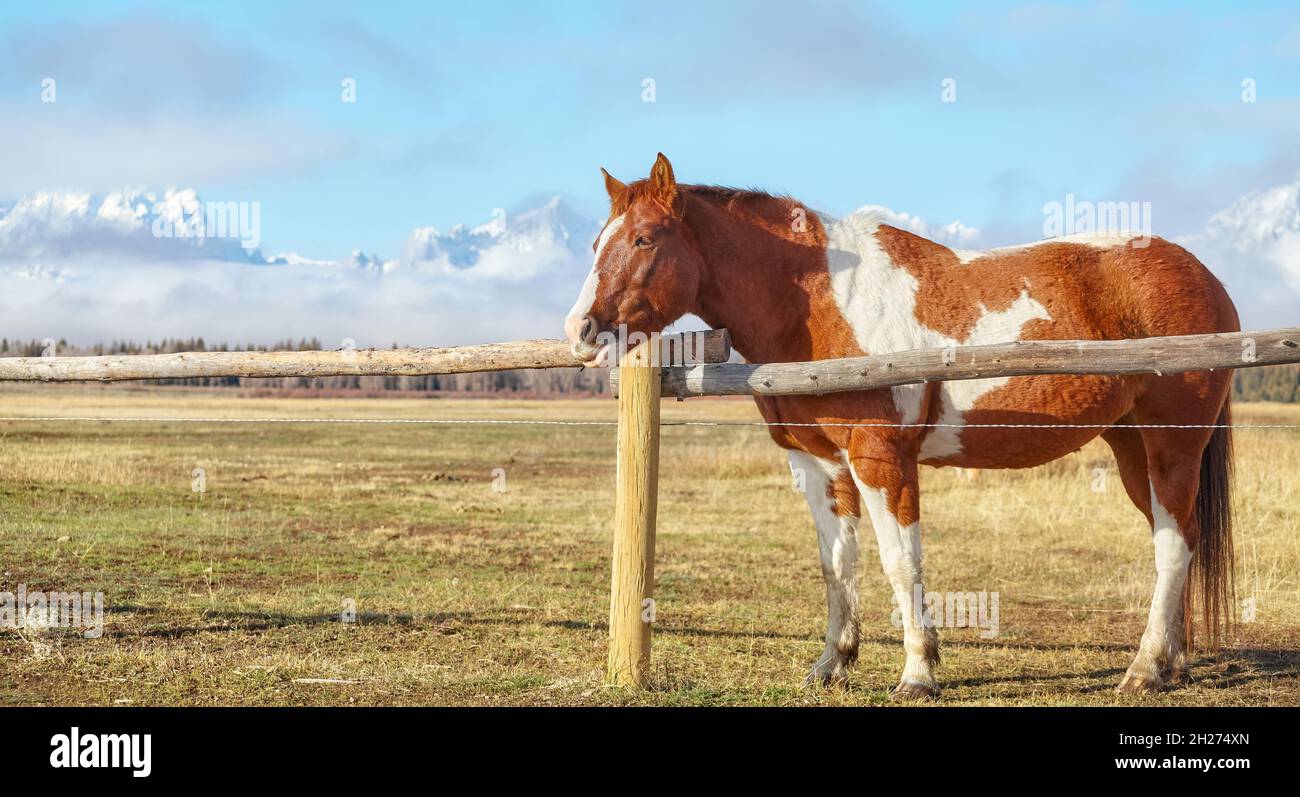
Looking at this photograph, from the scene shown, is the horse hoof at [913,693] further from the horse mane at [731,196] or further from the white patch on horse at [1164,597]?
the horse mane at [731,196]

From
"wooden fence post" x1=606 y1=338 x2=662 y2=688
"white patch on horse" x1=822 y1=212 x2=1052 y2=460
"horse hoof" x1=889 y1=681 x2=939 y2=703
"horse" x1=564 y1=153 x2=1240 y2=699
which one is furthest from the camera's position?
"white patch on horse" x1=822 y1=212 x2=1052 y2=460

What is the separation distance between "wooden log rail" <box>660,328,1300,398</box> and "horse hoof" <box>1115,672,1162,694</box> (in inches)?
76.5

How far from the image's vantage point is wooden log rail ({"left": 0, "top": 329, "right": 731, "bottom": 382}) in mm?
6027

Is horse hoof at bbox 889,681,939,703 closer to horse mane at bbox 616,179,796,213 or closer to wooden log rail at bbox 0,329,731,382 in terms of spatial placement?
wooden log rail at bbox 0,329,731,382

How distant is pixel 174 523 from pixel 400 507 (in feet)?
11.3

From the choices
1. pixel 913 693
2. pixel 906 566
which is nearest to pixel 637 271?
→ pixel 906 566

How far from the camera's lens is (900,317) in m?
6.26

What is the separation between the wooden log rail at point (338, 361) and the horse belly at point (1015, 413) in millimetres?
1384

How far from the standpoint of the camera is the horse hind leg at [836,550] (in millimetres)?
6430

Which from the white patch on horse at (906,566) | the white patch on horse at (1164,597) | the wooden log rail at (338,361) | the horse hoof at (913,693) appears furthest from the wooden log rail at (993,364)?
the horse hoof at (913,693)

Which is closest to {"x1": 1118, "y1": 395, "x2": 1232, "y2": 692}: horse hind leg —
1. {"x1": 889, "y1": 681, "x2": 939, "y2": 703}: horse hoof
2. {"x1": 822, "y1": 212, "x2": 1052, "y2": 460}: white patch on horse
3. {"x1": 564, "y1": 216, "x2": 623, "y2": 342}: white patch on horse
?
{"x1": 822, "y1": 212, "x2": 1052, "y2": 460}: white patch on horse

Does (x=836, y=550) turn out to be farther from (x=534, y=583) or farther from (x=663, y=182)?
(x=534, y=583)

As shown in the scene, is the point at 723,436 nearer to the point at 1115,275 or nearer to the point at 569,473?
the point at 569,473
